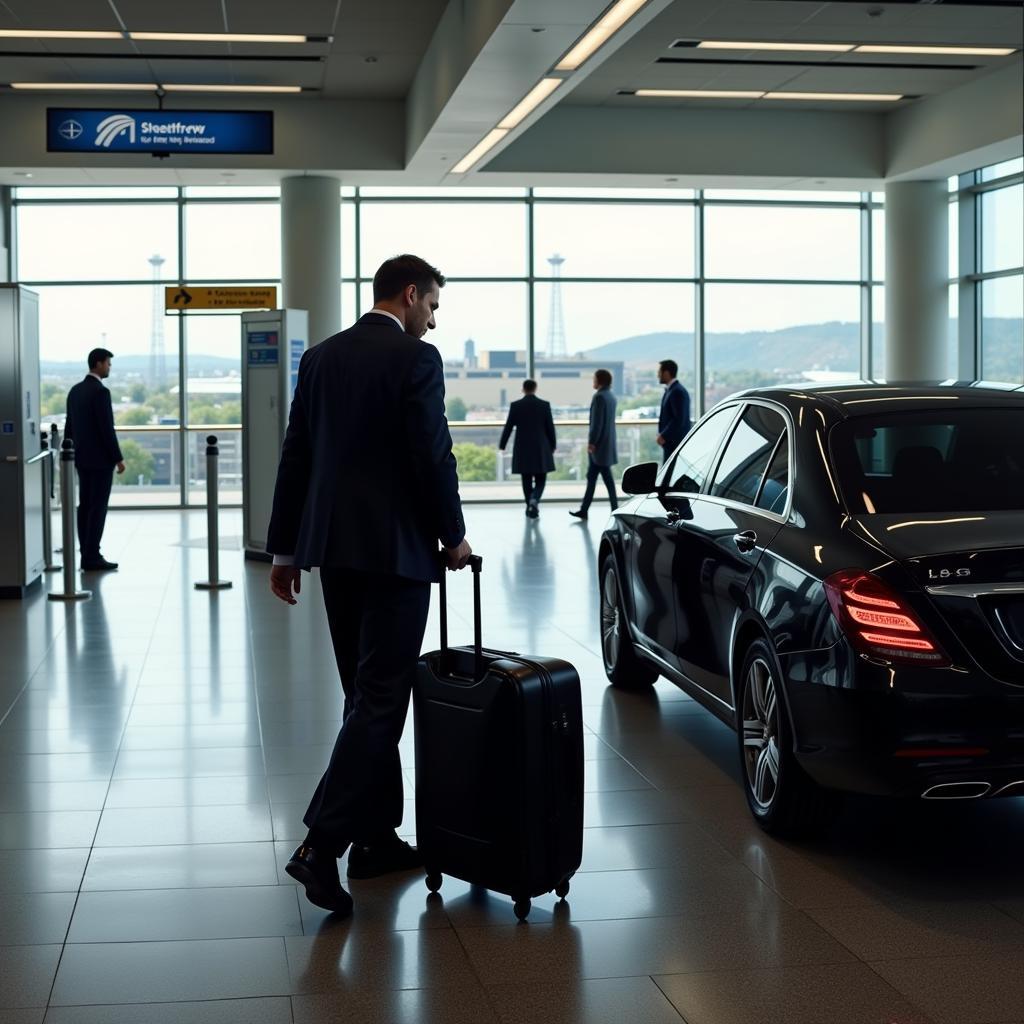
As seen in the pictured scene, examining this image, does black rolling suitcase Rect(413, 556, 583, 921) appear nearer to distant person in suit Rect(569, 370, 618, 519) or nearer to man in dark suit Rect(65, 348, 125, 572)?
man in dark suit Rect(65, 348, 125, 572)

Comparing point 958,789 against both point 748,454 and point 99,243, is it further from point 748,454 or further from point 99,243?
point 99,243

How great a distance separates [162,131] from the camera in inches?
499

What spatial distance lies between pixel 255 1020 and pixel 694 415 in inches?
728

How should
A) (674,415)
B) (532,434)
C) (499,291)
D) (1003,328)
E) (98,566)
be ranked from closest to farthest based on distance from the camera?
(98,566), (674,415), (532,434), (1003,328), (499,291)

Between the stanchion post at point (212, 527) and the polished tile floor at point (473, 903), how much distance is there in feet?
14.1

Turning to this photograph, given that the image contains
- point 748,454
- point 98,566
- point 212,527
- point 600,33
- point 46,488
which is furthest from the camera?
point 98,566

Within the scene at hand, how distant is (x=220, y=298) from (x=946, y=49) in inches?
332

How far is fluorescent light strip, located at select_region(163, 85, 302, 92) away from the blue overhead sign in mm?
2279

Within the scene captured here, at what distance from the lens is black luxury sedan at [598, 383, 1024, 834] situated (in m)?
3.73

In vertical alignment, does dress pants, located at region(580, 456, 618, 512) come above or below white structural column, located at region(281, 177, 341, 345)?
below

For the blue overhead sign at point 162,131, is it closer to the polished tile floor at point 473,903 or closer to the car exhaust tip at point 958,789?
the polished tile floor at point 473,903

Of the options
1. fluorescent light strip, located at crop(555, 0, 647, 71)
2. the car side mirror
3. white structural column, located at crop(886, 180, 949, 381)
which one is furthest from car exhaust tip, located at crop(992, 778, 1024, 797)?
white structural column, located at crop(886, 180, 949, 381)

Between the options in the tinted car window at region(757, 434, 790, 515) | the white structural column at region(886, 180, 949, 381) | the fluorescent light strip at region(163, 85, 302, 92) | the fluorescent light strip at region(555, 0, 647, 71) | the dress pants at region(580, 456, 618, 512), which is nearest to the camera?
the tinted car window at region(757, 434, 790, 515)

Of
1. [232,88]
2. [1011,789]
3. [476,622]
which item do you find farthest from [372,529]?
[232,88]
